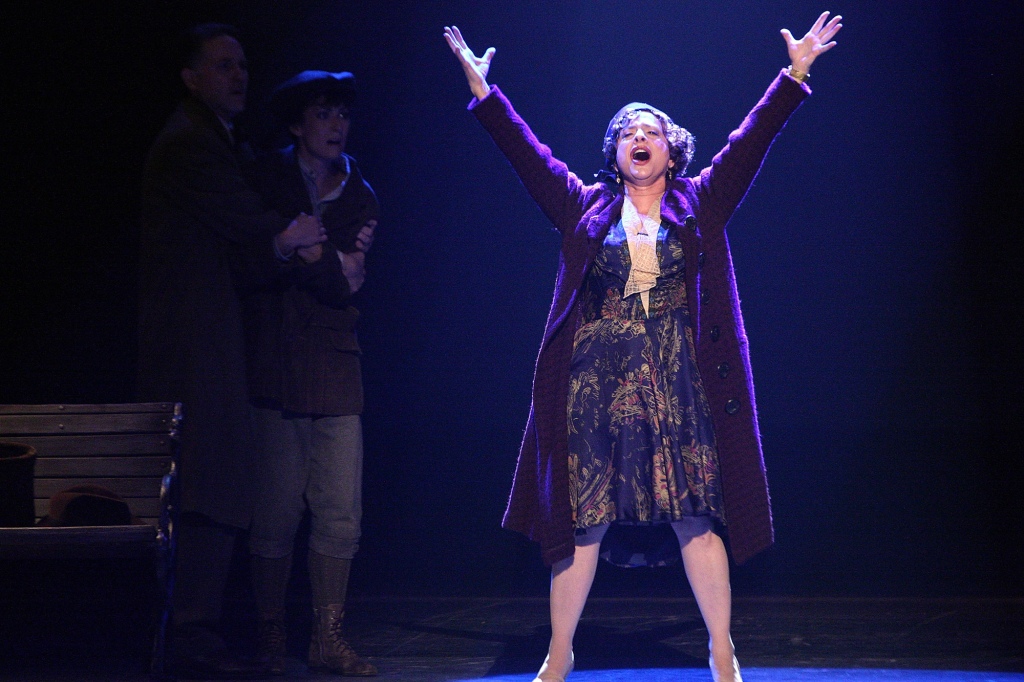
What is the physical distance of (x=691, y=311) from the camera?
2.80 m

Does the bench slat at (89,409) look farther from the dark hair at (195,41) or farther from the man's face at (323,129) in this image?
the dark hair at (195,41)

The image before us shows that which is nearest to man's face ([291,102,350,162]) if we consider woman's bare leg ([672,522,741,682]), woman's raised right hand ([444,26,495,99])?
woman's raised right hand ([444,26,495,99])

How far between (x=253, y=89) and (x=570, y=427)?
90.4 inches

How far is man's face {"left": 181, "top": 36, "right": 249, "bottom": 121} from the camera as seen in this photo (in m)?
3.32

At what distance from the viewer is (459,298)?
175 inches

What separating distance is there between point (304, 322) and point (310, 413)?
27cm

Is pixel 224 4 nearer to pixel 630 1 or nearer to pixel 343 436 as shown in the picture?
pixel 630 1

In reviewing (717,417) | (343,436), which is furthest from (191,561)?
(717,417)

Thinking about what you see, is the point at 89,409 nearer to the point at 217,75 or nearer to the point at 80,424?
the point at 80,424

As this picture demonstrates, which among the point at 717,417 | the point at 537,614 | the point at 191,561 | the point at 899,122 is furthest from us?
the point at 899,122

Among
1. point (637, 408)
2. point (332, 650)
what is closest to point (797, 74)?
point (637, 408)

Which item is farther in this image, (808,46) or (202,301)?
(202,301)

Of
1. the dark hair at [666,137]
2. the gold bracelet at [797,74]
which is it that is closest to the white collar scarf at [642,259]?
the dark hair at [666,137]

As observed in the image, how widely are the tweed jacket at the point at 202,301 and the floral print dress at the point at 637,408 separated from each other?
990 millimetres
